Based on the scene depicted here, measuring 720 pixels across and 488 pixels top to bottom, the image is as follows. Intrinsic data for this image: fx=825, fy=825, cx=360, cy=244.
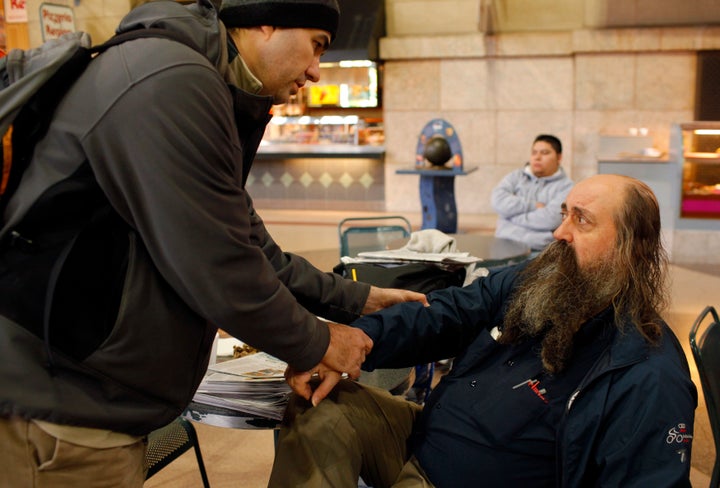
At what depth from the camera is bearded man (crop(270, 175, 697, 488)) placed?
2.02m

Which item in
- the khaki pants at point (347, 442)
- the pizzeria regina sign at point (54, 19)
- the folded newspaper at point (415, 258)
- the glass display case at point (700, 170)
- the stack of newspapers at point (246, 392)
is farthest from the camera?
the glass display case at point (700, 170)

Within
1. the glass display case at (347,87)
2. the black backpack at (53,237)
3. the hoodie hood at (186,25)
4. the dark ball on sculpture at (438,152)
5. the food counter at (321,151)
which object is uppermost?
the glass display case at (347,87)

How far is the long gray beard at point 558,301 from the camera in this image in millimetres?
2273

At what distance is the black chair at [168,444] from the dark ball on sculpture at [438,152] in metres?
→ 6.11

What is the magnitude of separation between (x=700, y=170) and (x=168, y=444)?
7058mm

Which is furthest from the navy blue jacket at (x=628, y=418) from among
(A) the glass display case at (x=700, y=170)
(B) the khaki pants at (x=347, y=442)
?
(A) the glass display case at (x=700, y=170)

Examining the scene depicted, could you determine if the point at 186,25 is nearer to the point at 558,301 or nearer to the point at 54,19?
the point at 558,301

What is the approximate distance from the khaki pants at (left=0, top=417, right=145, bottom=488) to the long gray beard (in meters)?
1.22

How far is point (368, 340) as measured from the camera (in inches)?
89.1

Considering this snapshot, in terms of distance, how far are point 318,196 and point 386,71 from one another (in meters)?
2.23

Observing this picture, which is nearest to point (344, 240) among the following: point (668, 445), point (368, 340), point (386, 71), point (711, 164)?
point (368, 340)

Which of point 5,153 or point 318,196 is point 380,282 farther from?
point 318,196

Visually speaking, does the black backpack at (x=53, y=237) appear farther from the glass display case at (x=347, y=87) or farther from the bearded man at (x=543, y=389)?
the glass display case at (x=347, y=87)

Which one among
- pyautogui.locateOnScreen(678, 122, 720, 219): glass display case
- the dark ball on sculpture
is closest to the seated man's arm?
the dark ball on sculpture
